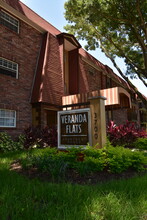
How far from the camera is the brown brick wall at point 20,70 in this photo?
1133 cm

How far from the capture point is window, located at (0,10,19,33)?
1194cm

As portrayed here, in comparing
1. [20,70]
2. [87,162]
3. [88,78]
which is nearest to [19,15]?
[20,70]

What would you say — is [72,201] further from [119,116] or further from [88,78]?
[119,116]

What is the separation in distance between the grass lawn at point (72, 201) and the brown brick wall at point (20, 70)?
7.93 meters

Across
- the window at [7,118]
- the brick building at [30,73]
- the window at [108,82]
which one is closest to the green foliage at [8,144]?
the brick building at [30,73]

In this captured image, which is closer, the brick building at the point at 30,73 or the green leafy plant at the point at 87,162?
the green leafy plant at the point at 87,162

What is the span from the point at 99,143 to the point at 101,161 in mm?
989

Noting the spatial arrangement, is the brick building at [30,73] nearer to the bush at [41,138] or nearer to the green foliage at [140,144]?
the bush at [41,138]

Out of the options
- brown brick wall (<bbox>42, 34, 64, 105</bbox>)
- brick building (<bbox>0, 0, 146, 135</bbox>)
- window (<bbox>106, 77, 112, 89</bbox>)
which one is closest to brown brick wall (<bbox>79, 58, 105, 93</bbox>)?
brick building (<bbox>0, 0, 146, 135</bbox>)

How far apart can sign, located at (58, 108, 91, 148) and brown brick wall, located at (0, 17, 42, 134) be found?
17.1ft

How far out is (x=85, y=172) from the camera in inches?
187

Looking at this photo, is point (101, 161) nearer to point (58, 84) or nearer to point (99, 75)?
point (58, 84)

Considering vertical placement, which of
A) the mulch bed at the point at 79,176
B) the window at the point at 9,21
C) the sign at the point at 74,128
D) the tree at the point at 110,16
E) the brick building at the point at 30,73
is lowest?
the mulch bed at the point at 79,176

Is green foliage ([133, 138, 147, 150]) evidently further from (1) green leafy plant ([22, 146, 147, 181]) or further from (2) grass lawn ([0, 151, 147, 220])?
(2) grass lawn ([0, 151, 147, 220])
